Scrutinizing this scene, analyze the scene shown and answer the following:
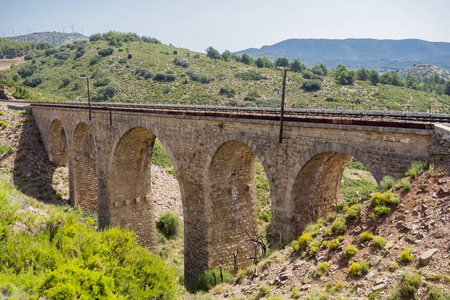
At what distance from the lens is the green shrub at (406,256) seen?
954 centimetres

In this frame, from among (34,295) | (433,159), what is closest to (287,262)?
(433,159)

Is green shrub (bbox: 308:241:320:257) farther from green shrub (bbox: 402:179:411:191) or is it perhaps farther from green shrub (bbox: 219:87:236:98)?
green shrub (bbox: 219:87:236:98)


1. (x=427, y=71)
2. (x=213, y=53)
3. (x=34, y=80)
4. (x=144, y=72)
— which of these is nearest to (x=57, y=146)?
(x=144, y=72)

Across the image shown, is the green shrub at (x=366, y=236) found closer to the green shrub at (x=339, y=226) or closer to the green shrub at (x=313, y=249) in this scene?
the green shrub at (x=339, y=226)

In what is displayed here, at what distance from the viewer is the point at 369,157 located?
12.2m

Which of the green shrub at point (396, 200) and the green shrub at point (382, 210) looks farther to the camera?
the green shrub at point (382, 210)

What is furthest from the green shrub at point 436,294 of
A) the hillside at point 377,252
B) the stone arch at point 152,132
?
the stone arch at point 152,132

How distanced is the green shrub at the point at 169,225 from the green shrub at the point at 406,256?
2270 cm

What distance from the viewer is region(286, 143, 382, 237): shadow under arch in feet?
46.2

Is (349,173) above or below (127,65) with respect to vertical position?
below

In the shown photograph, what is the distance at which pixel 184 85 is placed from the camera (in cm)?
6988

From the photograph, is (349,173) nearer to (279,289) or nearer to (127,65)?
(279,289)

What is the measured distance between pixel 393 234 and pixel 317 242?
8.83 feet

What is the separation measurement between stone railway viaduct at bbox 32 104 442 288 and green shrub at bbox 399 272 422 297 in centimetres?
391
